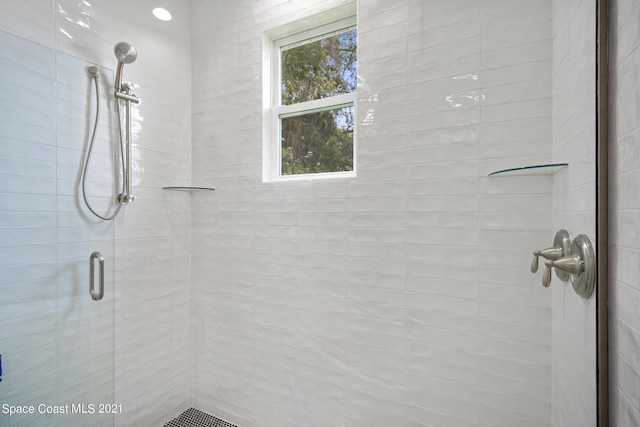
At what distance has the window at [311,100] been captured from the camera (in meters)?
1.68

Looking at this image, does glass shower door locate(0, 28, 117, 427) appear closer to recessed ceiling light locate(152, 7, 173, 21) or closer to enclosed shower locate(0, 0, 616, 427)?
enclosed shower locate(0, 0, 616, 427)

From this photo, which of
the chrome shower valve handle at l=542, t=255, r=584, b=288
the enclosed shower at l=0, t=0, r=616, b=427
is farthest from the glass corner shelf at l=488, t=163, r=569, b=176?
the chrome shower valve handle at l=542, t=255, r=584, b=288

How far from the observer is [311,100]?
1792mm

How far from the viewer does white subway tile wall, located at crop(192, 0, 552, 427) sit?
1229mm

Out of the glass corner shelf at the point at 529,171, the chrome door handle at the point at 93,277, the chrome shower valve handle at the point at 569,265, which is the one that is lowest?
the chrome door handle at the point at 93,277

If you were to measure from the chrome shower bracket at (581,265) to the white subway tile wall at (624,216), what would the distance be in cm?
4

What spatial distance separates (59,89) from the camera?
138cm

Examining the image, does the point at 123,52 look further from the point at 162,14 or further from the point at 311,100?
the point at 311,100

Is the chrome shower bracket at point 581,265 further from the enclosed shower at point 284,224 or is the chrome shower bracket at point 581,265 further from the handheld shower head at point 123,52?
the handheld shower head at point 123,52

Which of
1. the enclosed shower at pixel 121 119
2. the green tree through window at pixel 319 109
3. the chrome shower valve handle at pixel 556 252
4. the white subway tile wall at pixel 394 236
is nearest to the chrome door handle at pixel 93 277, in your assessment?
the enclosed shower at pixel 121 119

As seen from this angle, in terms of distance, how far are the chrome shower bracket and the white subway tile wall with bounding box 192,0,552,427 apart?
426 mm

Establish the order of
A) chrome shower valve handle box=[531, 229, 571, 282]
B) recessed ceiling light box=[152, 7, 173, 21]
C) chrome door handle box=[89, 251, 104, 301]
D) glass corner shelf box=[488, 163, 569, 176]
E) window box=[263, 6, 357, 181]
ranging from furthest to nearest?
1. recessed ceiling light box=[152, 7, 173, 21]
2. window box=[263, 6, 357, 181]
3. chrome door handle box=[89, 251, 104, 301]
4. glass corner shelf box=[488, 163, 569, 176]
5. chrome shower valve handle box=[531, 229, 571, 282]

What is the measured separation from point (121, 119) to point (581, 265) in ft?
6.44

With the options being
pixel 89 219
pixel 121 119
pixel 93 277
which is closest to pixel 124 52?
pixel 121 119
